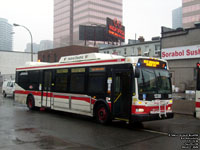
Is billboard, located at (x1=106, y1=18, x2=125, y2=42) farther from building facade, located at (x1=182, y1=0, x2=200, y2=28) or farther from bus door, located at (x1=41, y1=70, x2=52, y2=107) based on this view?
building facade, located at (x1=182, y1=0, x2=200, y2=28)

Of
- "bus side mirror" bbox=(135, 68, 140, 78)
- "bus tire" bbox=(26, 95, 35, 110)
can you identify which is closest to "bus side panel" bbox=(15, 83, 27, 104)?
"bus tire" bbox=(26, 95, 35, 110)

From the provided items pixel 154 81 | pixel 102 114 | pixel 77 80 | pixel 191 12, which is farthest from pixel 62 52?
pixel 191 12

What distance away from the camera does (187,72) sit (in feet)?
89.5

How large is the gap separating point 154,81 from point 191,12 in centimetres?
8840

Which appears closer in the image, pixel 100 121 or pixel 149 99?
pixel 149 99

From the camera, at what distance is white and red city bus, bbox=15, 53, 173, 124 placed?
33.1 feet

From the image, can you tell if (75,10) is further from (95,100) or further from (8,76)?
(95,100)

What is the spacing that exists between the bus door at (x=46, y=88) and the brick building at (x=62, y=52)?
3358 cm

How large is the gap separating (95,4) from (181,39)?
113m

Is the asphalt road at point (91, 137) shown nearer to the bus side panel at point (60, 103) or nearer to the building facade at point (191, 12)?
the bus side panel at point (60, 103)

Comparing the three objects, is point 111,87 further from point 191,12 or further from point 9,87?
point 191,12

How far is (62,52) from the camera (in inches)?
2003

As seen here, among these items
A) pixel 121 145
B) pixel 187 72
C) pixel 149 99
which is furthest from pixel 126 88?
pixel 187 72

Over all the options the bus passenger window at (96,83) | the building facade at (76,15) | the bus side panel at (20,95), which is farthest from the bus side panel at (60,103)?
the building facade at (76,15)
